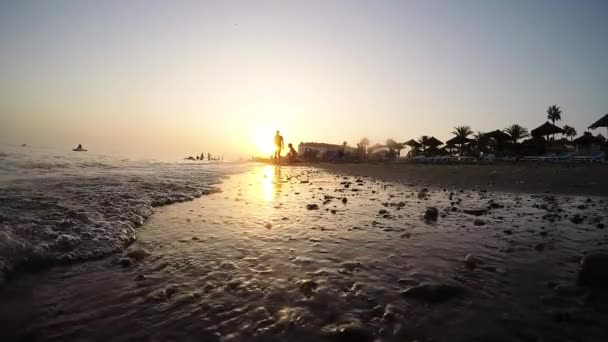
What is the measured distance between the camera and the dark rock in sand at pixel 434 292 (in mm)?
3381

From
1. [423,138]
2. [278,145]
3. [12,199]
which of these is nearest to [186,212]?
[12,199]

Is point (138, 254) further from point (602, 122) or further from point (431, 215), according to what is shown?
point (602, 122)

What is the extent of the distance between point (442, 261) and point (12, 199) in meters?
9.41

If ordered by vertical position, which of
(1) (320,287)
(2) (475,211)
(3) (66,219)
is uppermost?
(3) (66,219)

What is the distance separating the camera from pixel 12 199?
7656 millimetres

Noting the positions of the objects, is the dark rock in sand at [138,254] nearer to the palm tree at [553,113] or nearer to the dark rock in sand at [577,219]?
the dark rock in sand at [577,219]

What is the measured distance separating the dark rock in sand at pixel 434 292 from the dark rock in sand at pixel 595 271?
1.56 meters

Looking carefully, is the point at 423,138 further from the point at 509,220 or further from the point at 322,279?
the point at 322,279

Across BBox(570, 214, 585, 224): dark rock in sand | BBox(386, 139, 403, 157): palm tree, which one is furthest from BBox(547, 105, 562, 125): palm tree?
BBox(570, 214, 585, 224): dark rock in sand

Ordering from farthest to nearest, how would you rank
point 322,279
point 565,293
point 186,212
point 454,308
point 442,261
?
point 186,212, point 442,261, point 322,279, point 565,293, point 454,308

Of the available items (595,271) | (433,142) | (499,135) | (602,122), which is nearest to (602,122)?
(602,122)

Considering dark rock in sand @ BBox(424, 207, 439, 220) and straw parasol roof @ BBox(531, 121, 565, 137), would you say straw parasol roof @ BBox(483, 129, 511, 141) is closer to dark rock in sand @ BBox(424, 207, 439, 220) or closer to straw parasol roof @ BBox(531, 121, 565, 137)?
straw parasol roof @ BBox(531, 121, 565, 137)

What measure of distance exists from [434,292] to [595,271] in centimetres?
203

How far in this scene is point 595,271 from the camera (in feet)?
12.3
